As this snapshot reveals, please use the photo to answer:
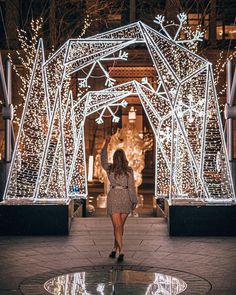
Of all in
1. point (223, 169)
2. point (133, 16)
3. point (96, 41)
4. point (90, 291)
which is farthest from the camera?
point (133, 16)

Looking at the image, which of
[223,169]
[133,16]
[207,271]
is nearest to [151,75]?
[133,16]

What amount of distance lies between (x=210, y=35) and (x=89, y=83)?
5.46 meters

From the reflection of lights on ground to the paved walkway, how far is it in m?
0.28

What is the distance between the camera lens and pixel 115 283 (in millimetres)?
7512

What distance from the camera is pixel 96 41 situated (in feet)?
36.8

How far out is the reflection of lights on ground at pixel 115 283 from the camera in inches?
282

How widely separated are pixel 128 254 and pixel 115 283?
198cm

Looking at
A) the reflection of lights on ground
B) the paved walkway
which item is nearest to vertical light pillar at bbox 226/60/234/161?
the paved walkway

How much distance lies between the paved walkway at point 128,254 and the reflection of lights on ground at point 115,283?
28 cm

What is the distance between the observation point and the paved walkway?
316 inches

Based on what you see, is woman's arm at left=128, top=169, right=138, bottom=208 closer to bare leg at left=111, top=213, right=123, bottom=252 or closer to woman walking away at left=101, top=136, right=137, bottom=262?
woman walking away at left=101, top=136, right=137, bottom=262

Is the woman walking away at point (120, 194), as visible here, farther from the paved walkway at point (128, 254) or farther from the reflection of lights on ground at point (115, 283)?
the reflection of lights on ground at point (115, 283)

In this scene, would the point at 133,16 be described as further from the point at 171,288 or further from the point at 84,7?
the point at 171,288

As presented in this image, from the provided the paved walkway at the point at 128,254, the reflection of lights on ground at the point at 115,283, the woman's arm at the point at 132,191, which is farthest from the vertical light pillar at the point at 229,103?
the reflection of lights on ground at the point at 115,283
